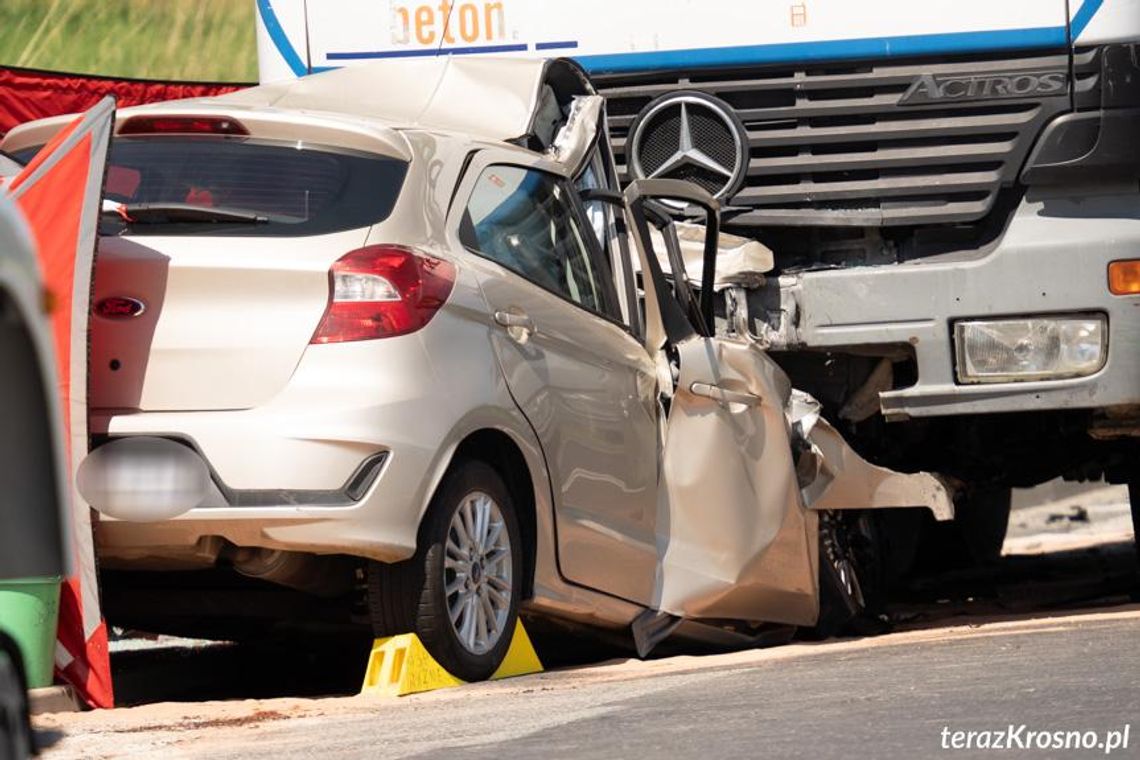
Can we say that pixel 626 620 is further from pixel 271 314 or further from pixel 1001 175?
pixel 1001 175

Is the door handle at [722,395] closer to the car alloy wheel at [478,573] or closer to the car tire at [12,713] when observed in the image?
the car alloy wheel at [478,573]

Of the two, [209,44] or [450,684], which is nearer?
[450,684]

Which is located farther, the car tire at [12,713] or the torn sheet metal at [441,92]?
the torn sheet metal at [441,92]

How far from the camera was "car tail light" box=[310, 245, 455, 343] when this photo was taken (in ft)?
20.0

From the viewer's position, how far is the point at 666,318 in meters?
7.93

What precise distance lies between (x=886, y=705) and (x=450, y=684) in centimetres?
150

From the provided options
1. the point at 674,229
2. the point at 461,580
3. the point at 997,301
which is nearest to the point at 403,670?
the point at 461,580

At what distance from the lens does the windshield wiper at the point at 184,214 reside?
621 cm

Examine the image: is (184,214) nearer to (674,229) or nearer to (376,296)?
(376,296)

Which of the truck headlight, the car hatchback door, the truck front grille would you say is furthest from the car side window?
the truck headlight

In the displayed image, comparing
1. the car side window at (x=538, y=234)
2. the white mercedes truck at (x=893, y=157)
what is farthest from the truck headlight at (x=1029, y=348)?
the car side window at (x=538, y=234)

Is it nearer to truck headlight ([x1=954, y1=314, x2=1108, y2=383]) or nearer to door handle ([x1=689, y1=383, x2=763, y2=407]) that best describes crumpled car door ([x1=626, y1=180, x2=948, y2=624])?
door handle ([x1=689, y1=383, x2=763, y2=407])

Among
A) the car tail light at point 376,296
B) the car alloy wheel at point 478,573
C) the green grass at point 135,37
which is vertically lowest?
the car alloy wheel at point 478,573

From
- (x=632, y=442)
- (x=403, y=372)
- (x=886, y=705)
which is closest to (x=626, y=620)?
(x=632, y=442)
